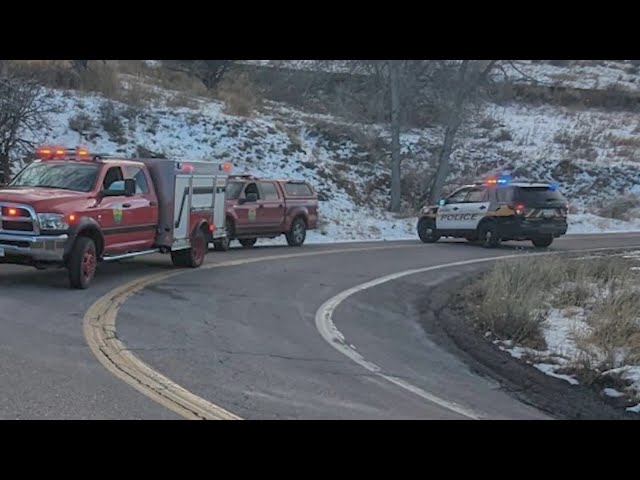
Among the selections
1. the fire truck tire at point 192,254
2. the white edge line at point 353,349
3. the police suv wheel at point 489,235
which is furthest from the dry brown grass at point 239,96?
the white edge line at point 353,349

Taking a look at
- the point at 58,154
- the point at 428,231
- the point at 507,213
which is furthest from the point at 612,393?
the point at 428,231

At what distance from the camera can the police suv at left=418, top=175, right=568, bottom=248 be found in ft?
70.4

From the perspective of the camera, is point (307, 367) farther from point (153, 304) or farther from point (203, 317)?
point (153, 304)

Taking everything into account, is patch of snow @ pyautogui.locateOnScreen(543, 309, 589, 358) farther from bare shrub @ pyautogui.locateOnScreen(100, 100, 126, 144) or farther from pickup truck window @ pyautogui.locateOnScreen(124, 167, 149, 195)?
bare shrub @ pyautogui.locateOnScreen(100, 100, 126, 144)

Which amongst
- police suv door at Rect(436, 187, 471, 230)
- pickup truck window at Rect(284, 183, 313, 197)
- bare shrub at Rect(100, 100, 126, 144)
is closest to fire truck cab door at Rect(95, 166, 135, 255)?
pickup truck window at Rect(284, 183, 313, 197)

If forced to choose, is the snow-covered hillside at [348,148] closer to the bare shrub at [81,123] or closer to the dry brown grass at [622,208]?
the bare shrub at [81,123]

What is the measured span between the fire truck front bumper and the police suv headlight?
0.13m

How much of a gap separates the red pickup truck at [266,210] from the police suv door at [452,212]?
4.13 meters

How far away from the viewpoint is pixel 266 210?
65.5 ft

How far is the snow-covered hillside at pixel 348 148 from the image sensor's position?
28031 mm

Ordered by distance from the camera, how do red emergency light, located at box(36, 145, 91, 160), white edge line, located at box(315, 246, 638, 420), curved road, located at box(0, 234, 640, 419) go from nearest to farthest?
1. curved road, located at box(0, 234, 640, 419)
2. white edge line, located at box(315, 246, 638, 420)
3. red emergency light, located at box(36, 145, 91, 160)

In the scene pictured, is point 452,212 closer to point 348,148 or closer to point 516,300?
point 516,300

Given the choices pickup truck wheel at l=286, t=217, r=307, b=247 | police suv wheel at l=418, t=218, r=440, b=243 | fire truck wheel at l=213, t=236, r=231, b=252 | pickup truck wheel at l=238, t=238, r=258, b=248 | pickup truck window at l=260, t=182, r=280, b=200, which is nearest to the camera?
fire truck wheel at l=213, t=236, r=231, b=252
